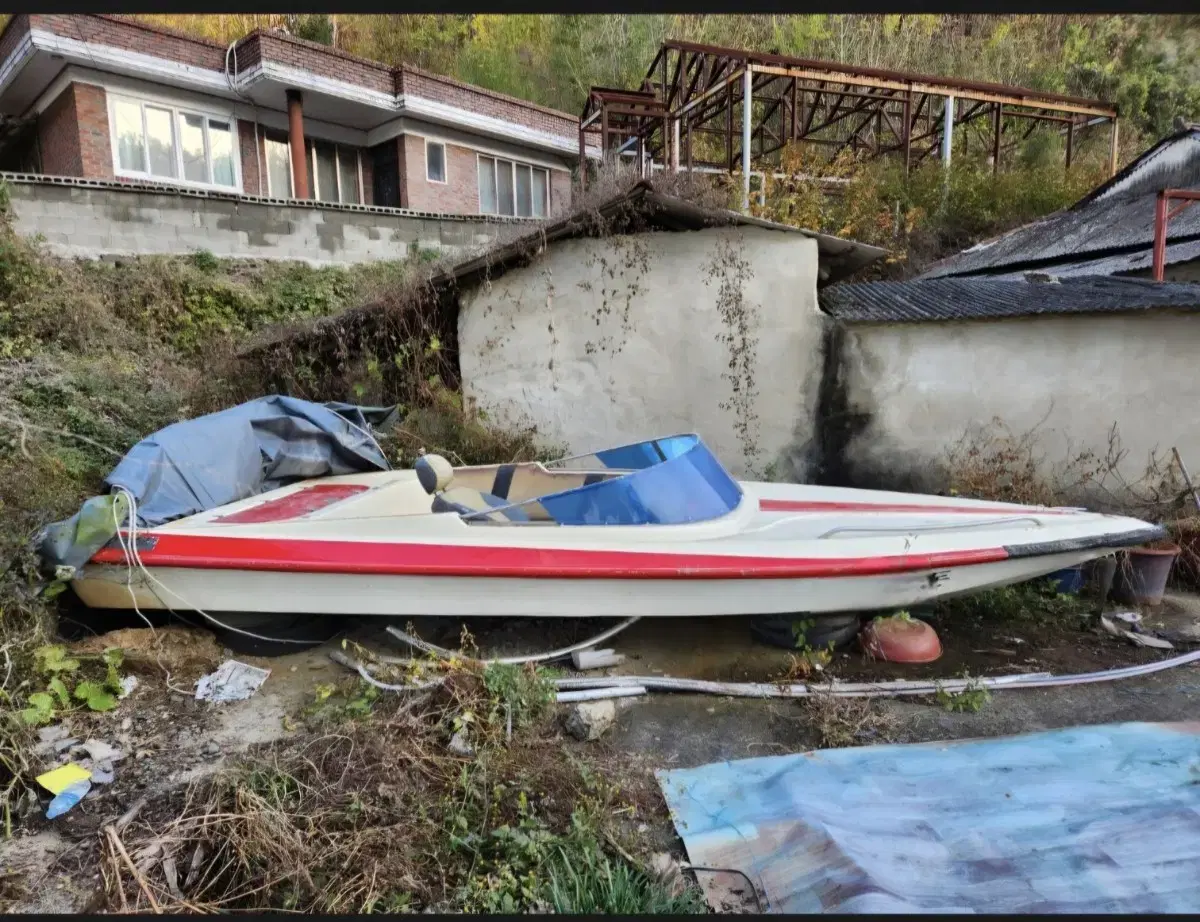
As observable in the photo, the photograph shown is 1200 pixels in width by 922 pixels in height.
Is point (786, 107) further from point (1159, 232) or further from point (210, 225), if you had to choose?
point (210, 225)

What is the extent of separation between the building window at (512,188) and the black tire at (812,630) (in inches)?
556

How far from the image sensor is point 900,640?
157 inches

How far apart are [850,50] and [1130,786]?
28307mm

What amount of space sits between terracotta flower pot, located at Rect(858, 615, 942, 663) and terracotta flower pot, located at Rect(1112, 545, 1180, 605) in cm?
171

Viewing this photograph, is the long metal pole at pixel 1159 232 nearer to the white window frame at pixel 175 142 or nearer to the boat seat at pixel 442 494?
the boat seat at pixel 442 494

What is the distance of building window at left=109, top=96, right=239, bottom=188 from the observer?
12.2 meters

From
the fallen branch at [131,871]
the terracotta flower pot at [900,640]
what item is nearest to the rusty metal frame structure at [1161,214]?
the terracotta flower pot at [900,640]

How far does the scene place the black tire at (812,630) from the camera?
13.2 ft

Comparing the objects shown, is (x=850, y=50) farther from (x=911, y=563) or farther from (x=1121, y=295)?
(x=911, y=563)

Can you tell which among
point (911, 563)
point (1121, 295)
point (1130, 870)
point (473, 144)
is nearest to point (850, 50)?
point (473, 144)

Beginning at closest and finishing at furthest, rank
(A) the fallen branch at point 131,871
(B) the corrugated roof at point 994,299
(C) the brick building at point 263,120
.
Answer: (A) the fallen branch at point 131,871 < (B) the corrugated roof at point 994,299 < (C) the brick building at point 263,120

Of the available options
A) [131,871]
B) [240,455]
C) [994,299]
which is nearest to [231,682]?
[131,871]

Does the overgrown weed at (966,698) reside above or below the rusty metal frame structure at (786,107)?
below

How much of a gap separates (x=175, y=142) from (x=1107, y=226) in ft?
51.5
